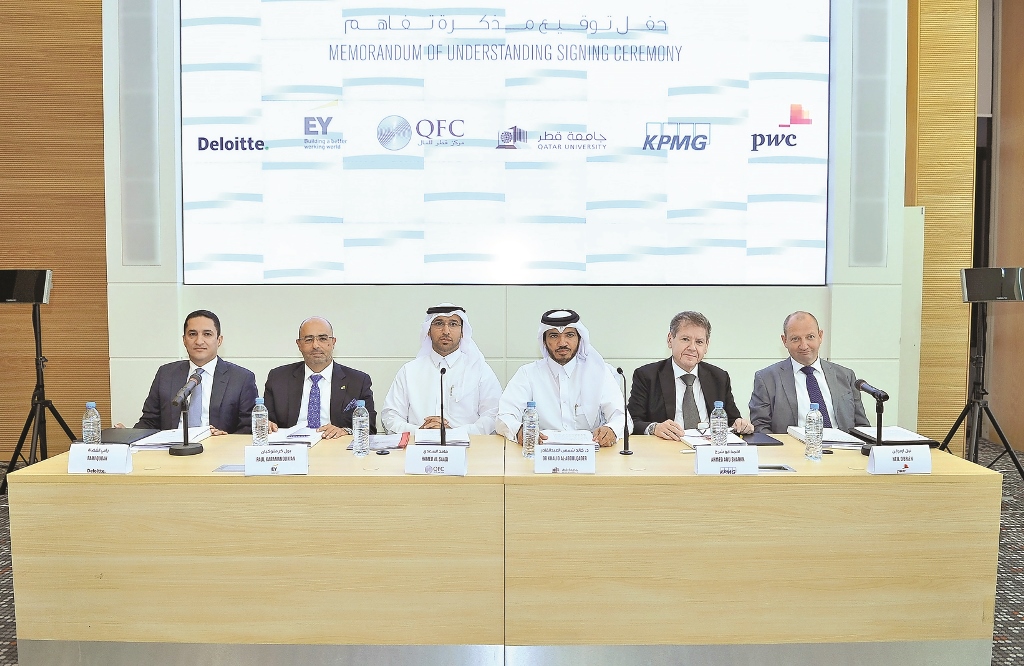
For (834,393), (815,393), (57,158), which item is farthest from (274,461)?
(57,158)

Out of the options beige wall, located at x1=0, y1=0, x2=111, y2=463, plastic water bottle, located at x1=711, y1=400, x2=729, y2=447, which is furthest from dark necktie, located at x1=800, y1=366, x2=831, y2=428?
beige wall, located at x1=0, y1=0, x2=111, y2=463

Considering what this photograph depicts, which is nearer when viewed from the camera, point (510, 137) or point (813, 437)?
point (813, 437)

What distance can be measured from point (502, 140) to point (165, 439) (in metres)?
2.54

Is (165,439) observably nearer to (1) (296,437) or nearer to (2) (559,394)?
(1) (296,437)

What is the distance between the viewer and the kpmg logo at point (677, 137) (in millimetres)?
4406

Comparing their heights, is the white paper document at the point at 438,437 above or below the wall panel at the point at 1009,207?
below

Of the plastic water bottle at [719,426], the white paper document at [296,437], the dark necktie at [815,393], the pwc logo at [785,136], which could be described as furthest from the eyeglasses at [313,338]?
the pwc logo at [785,136]

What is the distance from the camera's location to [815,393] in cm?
364

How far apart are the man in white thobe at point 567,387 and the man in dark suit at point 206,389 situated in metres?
1.33

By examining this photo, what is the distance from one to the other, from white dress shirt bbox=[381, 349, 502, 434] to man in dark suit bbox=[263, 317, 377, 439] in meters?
0.16

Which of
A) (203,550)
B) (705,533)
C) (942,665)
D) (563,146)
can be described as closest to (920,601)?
(942,665)

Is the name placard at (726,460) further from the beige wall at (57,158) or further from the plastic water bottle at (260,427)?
the beige wall at (57,158)

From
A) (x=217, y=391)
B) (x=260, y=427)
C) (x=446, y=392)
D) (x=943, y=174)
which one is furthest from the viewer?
(x=943, y=174)

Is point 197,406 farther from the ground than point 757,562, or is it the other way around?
point 197,406
